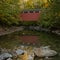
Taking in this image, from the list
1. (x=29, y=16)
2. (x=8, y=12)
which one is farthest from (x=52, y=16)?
(x=29, y=16)

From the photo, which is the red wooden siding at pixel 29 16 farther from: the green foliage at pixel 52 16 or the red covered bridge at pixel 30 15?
the green foliage at pixel 52 16

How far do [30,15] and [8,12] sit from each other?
9.46m

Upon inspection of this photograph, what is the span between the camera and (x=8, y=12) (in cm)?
3453

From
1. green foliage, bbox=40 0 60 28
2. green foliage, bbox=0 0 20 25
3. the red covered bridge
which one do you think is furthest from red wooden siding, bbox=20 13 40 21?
green foliage, bbox=40 0 60 28

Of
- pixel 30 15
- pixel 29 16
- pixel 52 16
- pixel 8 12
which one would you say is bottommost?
pixel 29 16

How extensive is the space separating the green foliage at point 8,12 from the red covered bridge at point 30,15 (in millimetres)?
4222

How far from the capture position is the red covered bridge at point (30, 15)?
42550 millimetres

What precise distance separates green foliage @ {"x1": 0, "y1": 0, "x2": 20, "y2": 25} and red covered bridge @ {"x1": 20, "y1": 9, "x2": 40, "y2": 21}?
4.22m

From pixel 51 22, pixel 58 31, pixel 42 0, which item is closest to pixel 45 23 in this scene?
pixel 51 22

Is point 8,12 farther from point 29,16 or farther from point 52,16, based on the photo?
point 29,16

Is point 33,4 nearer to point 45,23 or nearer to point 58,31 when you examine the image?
point 45,23

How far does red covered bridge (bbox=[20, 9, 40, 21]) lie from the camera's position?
140ft

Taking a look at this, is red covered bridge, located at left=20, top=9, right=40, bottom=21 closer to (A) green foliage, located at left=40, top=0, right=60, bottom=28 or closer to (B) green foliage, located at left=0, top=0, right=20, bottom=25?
(B) green foliage, located at left=0, top=0, right=20, bottom=25

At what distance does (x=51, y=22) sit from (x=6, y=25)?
7.40m
